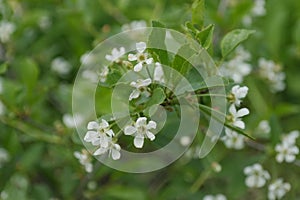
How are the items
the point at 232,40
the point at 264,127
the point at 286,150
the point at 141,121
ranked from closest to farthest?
the point at 141,121
the point at 232,40
the point at 286,150
the point at 264,127

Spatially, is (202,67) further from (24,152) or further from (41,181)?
(41,181)

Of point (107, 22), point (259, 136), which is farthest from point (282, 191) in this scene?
point (107, 22)

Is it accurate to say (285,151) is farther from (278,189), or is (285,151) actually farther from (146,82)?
(146,82)

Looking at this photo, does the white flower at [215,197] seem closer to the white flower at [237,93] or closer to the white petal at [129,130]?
the white flower at [237,93]

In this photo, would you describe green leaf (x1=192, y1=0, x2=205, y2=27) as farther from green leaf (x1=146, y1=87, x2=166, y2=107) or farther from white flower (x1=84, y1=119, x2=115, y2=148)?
white flower (x1=84, y1=119, x2=115, y2=148)

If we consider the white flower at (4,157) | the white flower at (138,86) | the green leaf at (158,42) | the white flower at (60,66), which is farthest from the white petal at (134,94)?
the white flower at (60,66)

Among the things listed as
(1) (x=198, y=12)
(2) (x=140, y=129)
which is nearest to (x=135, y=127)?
(2) (x=140, y=129)

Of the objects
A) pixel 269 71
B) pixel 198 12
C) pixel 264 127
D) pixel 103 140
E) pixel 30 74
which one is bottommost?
pixel 103 140
